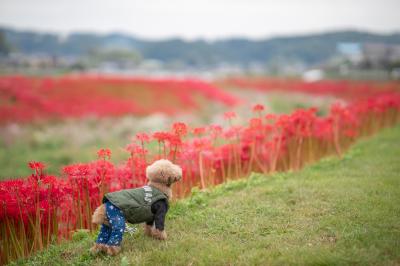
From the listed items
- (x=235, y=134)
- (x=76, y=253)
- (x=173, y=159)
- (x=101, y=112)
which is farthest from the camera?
(x=101, y=112)

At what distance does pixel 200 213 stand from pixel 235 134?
2.58 m

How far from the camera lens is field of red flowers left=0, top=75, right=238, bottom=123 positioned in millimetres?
17984

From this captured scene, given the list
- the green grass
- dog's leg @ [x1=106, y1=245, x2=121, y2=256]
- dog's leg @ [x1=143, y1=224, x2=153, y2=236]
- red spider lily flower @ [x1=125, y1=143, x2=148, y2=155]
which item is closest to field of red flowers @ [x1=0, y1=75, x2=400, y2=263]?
red spider lily flower @ [x1=125, y1=143, x2=148, y2=155]

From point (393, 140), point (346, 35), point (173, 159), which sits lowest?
point (393, 140)

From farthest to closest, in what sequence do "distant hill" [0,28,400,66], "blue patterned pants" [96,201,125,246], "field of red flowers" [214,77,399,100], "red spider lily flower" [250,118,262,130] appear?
"distant hill" [0,28,400,66] < "field of red flowers" [214,77,399,100] < "red spider lily flower" [250,118,262,130] < "blue patterned pants" [96,201,125,246]

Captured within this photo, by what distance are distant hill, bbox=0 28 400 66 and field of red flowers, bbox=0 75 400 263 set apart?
7015 centimetres

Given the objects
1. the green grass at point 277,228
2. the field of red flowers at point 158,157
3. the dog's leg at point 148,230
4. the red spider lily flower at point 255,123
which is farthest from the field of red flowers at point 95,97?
the dog's leg at point 148,230

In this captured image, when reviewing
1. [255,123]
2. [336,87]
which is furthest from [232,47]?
[255,123]

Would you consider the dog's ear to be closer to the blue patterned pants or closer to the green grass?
the blue patterned pants

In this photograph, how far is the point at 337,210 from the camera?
5785 millimetres

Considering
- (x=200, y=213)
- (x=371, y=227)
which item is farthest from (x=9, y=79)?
(x=371, y=227)

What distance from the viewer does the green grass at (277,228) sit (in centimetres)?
452

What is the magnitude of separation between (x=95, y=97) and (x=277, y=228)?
17.3 meters

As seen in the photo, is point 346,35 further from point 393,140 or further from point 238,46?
point 393,140
